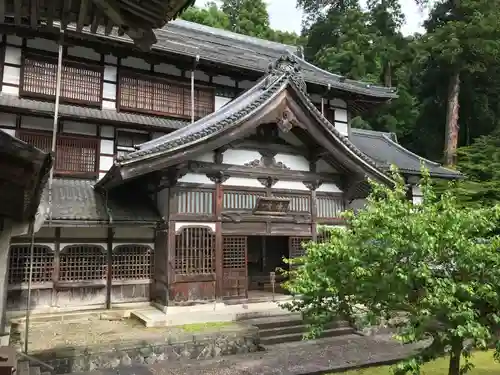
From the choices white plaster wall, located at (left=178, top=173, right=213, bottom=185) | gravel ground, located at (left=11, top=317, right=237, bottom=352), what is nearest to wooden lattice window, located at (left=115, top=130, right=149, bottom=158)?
white plaster wall, located at (left=178, top=173, right=213, bottom=185)

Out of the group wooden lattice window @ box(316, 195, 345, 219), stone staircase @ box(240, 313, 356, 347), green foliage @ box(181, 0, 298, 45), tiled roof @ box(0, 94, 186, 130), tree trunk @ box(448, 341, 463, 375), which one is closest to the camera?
tree trunk @ box(448, 341, 463, 375)

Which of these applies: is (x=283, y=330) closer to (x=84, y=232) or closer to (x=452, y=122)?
(x=84, y=232)

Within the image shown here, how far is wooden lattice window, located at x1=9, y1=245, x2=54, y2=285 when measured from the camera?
12008mm

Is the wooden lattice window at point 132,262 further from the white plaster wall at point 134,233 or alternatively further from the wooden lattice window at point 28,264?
the wooden lattice window at point 28,264

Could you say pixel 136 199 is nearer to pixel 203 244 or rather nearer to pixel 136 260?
pixel 136 260

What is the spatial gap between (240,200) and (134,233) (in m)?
3.70

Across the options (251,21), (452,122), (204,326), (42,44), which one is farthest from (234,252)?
(251,21)

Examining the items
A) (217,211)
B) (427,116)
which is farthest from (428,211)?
(427,116)

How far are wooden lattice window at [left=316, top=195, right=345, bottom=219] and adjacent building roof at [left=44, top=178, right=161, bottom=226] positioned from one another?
5467mm

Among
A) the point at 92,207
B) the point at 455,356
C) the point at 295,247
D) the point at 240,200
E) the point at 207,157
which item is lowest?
the point at 455,356

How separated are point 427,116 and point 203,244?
26.7 m

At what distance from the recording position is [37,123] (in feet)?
43.9

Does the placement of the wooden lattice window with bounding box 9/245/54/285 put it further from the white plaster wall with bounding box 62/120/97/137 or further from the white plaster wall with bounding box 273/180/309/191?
the white plaster wall with bounding box 273/180/309/191

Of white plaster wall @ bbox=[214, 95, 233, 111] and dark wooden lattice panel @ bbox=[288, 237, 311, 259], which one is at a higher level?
white plaster wall @ bbox=[214, 95, 233, 111]
